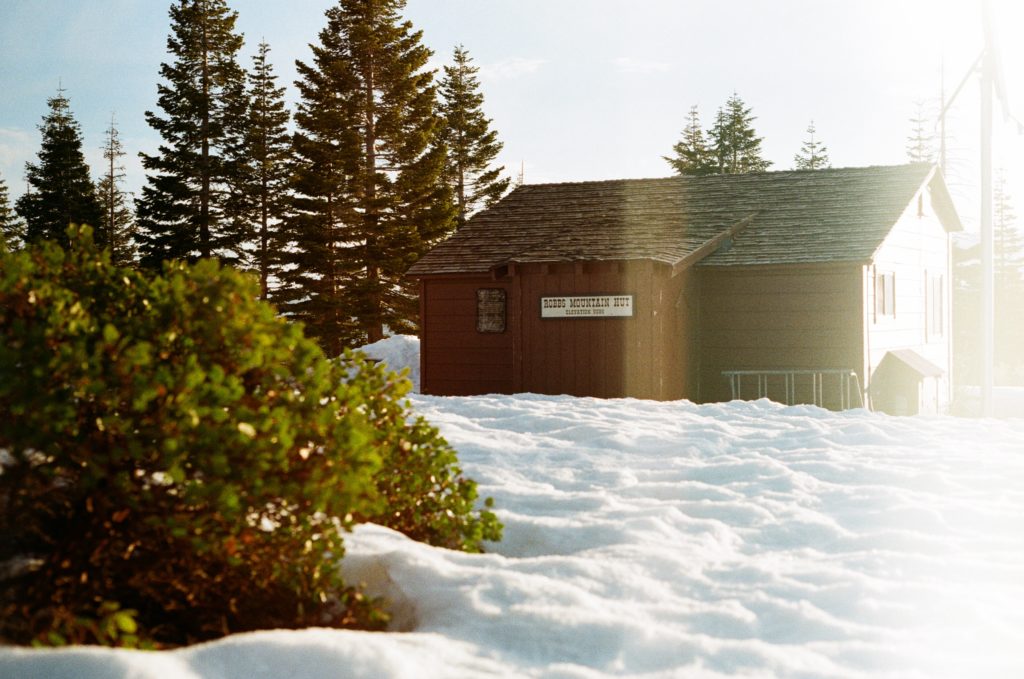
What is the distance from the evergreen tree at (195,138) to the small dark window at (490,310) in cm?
2334

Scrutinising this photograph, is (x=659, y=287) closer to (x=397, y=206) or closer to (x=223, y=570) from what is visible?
(x=223, y=570)

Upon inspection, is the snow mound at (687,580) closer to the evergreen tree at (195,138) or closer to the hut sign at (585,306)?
the hut sign at (585,306)

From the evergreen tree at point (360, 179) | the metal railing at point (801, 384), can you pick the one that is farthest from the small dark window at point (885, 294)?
the evergreen tree at point (360, 179)

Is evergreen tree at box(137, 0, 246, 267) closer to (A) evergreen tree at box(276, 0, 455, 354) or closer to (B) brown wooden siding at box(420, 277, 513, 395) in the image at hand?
(A) evergreen tree at box(276, 0, 455, 354)

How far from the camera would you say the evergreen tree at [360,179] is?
37.1 m

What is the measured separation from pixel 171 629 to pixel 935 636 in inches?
134

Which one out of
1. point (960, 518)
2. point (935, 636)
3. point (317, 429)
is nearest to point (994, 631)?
point (935, 636)

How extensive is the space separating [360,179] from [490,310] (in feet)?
64.4

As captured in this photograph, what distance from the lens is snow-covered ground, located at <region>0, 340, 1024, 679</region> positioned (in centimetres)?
393

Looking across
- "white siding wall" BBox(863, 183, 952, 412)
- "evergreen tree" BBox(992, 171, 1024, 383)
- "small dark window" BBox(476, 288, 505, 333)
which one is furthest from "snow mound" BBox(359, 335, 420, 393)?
"evergreen tree" BBox(992, 171, 1024, 383)

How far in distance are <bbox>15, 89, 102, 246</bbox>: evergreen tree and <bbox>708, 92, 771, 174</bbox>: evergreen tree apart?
3278 cm

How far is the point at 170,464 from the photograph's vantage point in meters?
3.68

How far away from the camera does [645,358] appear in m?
16.4

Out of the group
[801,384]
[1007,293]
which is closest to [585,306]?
[801,384]
